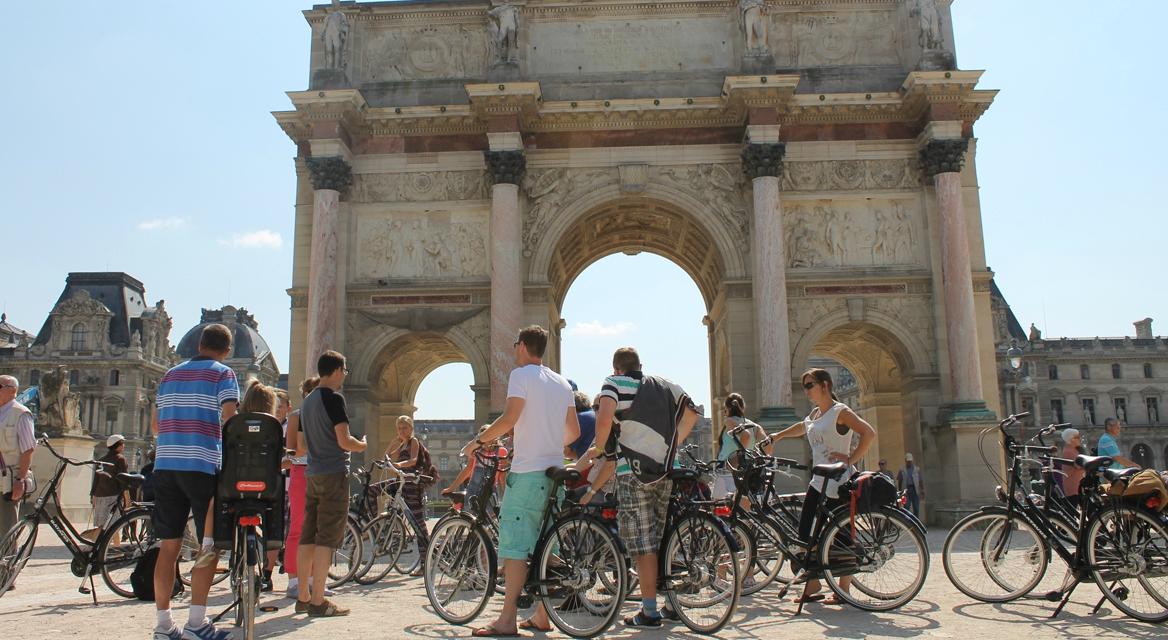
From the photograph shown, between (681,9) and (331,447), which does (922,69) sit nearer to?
(681,9)

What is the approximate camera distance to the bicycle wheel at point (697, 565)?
24.4 feet

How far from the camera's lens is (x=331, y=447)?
831 cm

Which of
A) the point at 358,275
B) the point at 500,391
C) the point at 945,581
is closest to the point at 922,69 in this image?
the point at 500,391

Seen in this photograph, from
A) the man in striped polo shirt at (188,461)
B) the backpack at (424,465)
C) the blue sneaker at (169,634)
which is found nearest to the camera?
the blue sneaker at (169,634)

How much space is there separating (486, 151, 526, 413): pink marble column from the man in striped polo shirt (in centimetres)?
1557

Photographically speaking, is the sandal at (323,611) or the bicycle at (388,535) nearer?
the sandal at (323,611)

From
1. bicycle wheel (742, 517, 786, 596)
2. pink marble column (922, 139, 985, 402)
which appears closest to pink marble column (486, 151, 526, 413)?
pink marble column (922, 139, 985, 402)

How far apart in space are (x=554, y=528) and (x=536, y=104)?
59.5 feet

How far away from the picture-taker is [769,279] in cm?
2295

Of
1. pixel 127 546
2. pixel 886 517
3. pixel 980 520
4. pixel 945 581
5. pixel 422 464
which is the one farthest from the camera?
pixel 422 464

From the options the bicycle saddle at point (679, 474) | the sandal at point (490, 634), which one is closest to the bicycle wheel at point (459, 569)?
the sandal at point (490, 634)

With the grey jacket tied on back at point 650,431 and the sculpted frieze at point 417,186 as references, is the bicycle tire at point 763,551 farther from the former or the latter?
the sculpted frieze at point 417,186

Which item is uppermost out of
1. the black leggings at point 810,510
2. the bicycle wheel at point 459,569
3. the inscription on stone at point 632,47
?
the inscription on stone at point 632,47

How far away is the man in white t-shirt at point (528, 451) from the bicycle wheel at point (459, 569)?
446 mm
